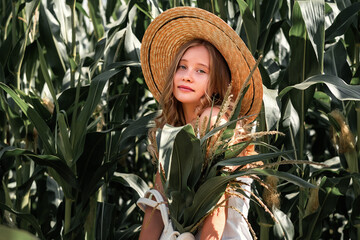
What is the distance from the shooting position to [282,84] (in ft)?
6.11

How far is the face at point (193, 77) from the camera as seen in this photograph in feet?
4.64

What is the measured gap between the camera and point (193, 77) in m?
1.42

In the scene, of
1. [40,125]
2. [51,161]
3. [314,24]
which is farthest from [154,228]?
[314,24]

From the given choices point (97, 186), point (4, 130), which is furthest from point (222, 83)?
point (4, 130)

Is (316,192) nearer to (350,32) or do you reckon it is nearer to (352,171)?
(352,171)

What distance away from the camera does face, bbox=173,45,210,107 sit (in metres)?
1.42

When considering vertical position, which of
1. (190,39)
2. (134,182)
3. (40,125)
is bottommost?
(134,182)

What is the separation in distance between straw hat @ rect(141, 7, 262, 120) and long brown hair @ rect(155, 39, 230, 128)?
2 centimetres

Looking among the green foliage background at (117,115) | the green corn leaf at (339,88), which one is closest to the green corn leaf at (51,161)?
the green foliage background at (117,115)

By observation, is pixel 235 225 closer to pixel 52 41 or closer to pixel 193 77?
pixel 193 77

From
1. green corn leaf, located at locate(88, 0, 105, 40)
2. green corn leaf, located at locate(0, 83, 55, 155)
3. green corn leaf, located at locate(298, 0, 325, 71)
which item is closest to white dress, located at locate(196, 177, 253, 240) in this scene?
green corn leaf, located at locate(298, 0, 325, 71)

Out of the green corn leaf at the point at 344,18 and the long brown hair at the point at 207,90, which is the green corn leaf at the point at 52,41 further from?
the green corn leaf at the point at 344,18

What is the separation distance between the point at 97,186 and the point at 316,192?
2.35 feet

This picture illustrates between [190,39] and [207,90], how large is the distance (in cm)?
20
